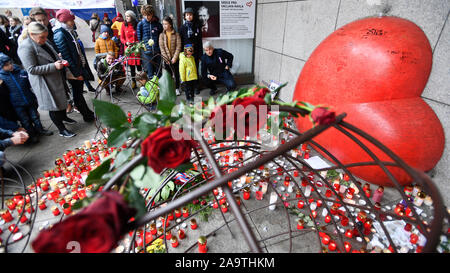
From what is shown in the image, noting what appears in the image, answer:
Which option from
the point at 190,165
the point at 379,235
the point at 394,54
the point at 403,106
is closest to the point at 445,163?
the point at 403,106

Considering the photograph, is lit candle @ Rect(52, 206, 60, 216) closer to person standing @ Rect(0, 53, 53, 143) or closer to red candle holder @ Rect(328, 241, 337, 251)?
person standing @ Rect(0, 53, 53, 143)

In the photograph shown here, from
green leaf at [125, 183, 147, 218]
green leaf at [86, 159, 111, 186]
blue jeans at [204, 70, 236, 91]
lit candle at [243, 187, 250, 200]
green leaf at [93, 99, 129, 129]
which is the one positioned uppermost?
green leaf at [93, 99, 129, 129]

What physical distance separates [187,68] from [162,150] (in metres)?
4.60

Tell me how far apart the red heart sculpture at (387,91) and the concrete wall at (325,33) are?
0.07 m

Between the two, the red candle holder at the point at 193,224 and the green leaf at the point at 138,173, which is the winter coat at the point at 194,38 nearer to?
the red candle holder at the point at 193,224

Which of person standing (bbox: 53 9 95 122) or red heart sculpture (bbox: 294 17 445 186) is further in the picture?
person standing (bbox: 53 9 95 122)

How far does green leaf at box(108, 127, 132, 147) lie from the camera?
0.77 m

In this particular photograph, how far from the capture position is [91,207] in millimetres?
496

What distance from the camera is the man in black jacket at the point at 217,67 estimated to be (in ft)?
17.2

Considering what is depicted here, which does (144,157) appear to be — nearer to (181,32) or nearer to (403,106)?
(403,106)

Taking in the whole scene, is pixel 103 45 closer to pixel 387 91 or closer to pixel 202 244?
pixel 202 244

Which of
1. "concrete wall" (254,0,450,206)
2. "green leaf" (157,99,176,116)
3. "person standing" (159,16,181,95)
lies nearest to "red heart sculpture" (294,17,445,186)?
"concrete wall" (254,0,450,206)

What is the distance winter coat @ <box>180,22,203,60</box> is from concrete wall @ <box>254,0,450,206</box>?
5.17 feet
